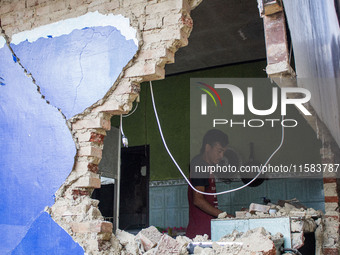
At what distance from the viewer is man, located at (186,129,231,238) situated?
4578 mm

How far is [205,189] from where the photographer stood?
477 centimetres

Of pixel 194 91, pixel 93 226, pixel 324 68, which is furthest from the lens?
pixel 194 91

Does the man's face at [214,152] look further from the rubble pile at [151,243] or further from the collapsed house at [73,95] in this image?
the rubble pile at [151,243]

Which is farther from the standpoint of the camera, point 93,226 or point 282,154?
point 282,154

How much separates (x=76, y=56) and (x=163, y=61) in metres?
0.93

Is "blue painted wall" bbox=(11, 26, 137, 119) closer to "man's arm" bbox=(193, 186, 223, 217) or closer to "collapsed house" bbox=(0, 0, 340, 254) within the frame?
"collapsed house" bbox=(0, 0, 340, 254)

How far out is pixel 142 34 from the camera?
3.50 metres

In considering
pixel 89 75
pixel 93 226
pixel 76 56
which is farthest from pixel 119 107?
pixel 93 226

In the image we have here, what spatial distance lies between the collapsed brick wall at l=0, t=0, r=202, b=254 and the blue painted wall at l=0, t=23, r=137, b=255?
8 cm

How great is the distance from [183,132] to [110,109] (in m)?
4.17

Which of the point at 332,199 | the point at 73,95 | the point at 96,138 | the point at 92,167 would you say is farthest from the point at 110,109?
the point at 332,199

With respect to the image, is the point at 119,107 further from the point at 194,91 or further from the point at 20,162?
the point at 194,91

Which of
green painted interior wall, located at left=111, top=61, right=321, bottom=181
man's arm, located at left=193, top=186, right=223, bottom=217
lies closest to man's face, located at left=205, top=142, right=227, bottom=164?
man's arm, located at left=193, top=186, right=223, bottom=217

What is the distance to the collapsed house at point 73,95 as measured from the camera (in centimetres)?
335
